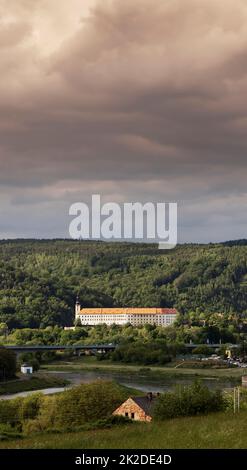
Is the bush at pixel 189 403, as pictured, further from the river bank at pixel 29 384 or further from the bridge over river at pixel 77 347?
the bridge over river at pixel 77 347

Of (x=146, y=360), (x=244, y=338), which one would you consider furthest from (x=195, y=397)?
(x=244, y=338)

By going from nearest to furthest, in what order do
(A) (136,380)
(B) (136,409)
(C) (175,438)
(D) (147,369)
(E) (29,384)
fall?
(C) (175,438) → (B) (136,409) → (E) (29,384) → (A) (136,380) → (D) (147,369)

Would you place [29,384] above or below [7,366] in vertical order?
below

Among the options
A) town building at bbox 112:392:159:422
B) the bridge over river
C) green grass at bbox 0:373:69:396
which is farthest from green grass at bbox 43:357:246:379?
town building at bbox 112:392:159:422

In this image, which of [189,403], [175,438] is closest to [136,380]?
[189,403]

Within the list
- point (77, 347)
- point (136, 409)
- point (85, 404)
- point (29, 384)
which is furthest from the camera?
point (77, 347)

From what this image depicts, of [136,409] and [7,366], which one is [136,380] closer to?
[7,366]
